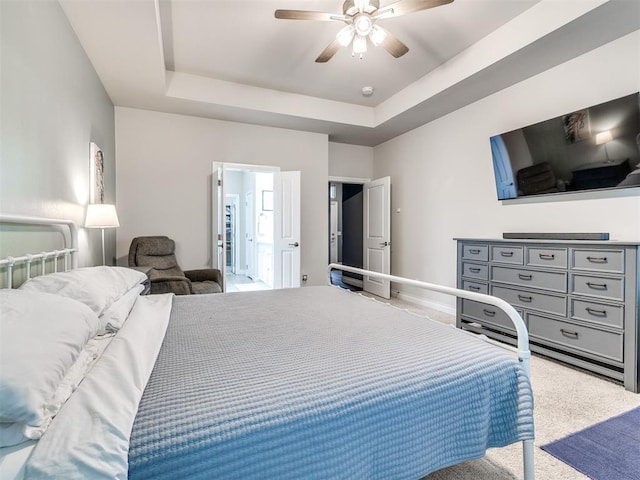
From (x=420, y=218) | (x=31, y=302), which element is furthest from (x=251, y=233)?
(x=31, y=302)

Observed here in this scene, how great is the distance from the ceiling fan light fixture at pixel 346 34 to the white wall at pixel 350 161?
296 centimetres

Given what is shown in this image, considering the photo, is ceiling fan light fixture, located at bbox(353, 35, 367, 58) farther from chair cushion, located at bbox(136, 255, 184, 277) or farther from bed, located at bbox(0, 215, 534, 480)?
chair cushion, located at bbox(136, 255, 184, 277)

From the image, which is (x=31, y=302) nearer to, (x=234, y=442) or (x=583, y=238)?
(x=234, y=442)

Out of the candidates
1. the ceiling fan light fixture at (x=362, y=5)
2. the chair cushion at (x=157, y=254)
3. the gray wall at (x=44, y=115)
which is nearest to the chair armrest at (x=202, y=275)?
the chair cushion at (x=157, y=254)

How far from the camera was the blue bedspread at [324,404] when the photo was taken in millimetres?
775

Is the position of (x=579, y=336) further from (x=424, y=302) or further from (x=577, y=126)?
(x=424, y=302)

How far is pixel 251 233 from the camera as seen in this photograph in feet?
23.6

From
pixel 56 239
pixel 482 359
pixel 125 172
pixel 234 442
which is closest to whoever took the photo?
pixel 234 442

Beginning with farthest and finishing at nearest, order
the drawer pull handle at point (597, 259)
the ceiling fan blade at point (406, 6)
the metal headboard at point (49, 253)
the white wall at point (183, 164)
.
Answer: the white wall at point (183, 164)
the drawer pull handle at point (597, 259)
the ceiling fan blade at point (406, 6)
the metal headboard at point (49, 253)

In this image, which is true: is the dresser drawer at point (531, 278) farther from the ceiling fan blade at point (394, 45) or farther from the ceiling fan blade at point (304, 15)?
the ceiling fan blade at point (304, 15)

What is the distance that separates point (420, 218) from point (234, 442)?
4380mm

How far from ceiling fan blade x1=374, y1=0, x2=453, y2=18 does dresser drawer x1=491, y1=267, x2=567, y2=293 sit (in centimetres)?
222

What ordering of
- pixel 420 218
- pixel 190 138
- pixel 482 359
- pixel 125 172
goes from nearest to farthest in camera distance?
pixel 482 359 < pixel 125 172 < pixel 190 138 < pixel 420 218

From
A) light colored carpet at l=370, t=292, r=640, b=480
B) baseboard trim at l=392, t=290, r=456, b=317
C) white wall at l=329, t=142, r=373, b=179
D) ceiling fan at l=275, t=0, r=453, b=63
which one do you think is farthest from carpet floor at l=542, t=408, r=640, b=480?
white wall at l=329, t=142, r=373, b=179
